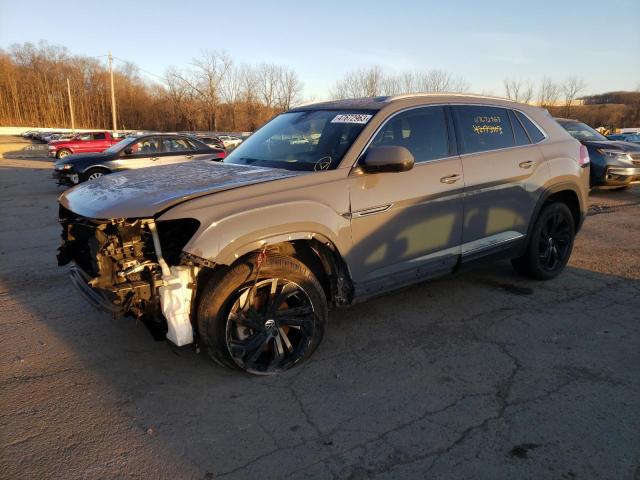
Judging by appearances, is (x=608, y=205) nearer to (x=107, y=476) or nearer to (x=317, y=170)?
(x=317, y=170)

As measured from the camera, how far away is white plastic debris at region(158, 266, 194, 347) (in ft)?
9.50

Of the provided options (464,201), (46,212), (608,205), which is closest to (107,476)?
(464,201)

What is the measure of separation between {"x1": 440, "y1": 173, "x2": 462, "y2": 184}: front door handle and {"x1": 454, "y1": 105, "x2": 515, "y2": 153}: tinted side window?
11.2 inches

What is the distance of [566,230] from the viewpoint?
522cm

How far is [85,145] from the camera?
26.0 m

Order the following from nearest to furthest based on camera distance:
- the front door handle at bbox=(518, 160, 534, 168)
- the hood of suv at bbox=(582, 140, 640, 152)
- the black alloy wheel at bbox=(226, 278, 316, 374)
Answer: the black alloy wheel at bbox=(226, 278, 316, 374) < the front door handle at bbox=(518, 160, 534, 168) < the hood of suv at bbox=(582, 140, 640, 152)

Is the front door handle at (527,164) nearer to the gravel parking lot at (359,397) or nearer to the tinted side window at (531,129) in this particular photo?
the tinted side window at (531,129)

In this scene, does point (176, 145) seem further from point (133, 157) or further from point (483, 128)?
point (483, 128)

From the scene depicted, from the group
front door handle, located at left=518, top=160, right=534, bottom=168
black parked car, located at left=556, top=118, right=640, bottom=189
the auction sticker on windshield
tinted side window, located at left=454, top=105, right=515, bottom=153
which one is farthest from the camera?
black parked car, located at left=556, top=118, right=640, bottom=189

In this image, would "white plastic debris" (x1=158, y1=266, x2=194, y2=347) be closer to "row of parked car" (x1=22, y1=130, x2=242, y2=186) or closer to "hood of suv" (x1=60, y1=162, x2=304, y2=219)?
"hood of suv" (x1=60, y1=162, x2=304, y2=219)

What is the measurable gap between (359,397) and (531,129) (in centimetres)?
338

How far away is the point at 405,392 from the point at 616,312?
8.32ft

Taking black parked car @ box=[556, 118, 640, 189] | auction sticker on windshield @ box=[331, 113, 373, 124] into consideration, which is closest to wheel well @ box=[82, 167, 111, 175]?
auction sticker on windshield @ box=[331, 113, 373, 124]

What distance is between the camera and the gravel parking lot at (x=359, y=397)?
2.42 meters
